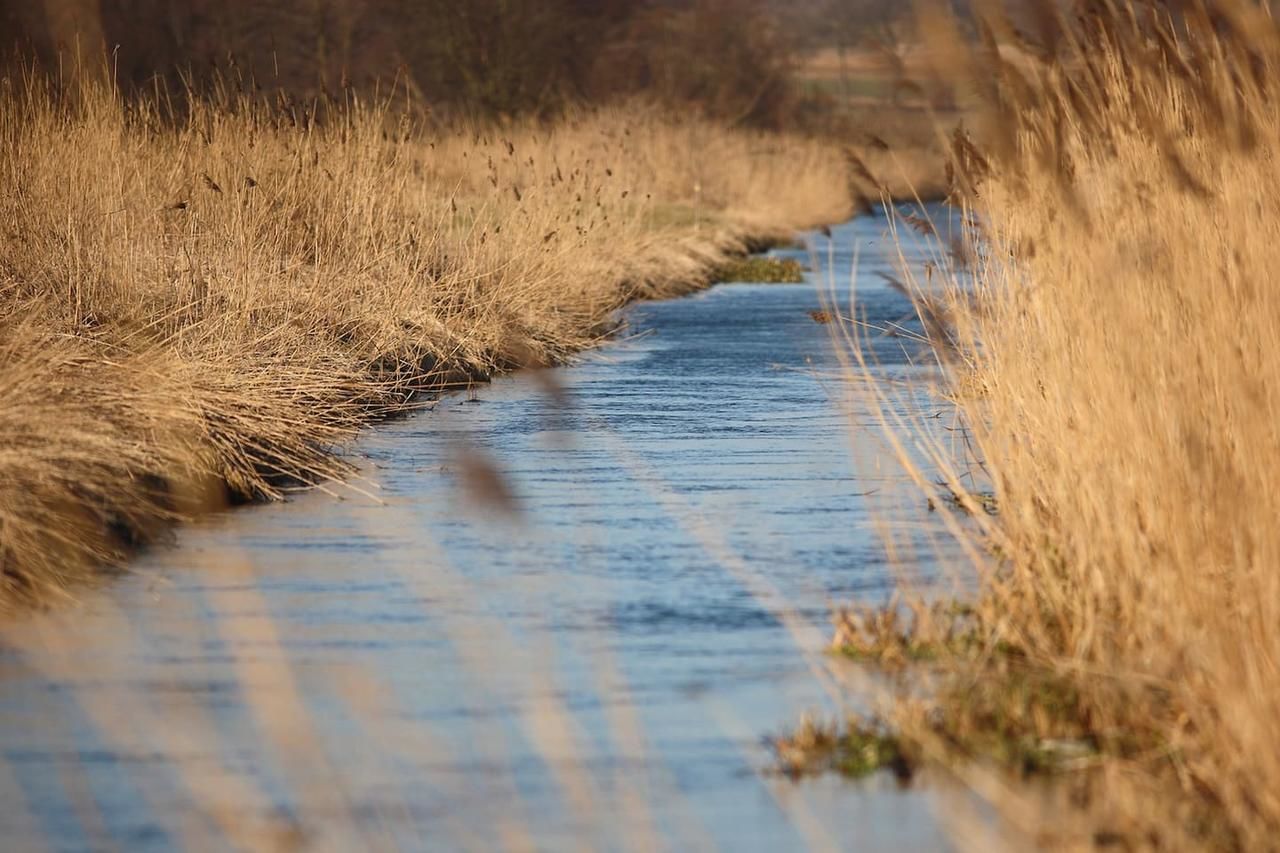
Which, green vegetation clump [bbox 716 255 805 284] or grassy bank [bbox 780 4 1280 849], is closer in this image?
grassy bank [bbox 780 4 1280 849]

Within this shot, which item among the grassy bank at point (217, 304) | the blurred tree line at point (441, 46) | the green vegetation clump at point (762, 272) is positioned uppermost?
the grassy bank at point (217, 304)

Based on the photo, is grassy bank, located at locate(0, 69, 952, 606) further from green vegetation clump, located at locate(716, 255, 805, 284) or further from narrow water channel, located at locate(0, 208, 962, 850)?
green vegetation clump, located at locate(716, 255, 805, 284)

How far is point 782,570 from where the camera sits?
7.68 meters

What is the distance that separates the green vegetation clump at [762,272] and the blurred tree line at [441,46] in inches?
265

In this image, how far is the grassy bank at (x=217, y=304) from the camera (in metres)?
8.09

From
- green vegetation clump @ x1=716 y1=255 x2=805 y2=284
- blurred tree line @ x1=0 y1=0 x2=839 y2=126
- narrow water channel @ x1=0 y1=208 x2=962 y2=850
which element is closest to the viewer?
narrow water channel @ x1=0 y1=208 x2=962 y2=850

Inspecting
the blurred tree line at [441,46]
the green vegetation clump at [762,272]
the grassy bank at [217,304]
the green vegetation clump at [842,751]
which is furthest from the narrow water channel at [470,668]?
the blurred tree line at [441,46]

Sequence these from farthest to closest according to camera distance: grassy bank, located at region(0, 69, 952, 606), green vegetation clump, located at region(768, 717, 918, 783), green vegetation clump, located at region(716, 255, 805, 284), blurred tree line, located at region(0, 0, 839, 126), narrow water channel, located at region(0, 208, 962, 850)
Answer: blurred tree line, located at region(0, 0, 839, 126) < green vegetation clump, located at region(716, 255, 805, 284) < grassy bank, located at region(0, 69, 952, 606) < green vegetation clump, located at region(768, 717, 918, 783) < narrow water channel, located at region(0, 208, 962, 850)

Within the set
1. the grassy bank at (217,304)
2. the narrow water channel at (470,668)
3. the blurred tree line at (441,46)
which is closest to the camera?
the narrow water channel at (470,668)

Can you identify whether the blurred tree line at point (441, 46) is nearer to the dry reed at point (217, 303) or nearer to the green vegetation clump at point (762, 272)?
the green vegetation clump at point (762, 272)

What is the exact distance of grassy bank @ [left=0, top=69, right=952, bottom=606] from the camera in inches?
318

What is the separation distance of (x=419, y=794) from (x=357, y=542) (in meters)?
3.33

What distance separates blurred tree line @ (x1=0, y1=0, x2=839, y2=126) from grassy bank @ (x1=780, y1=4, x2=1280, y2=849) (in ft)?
77.1

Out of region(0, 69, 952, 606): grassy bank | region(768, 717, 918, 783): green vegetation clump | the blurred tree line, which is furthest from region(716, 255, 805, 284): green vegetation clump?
region(768, 717, 918, 783): green vegetation clump
